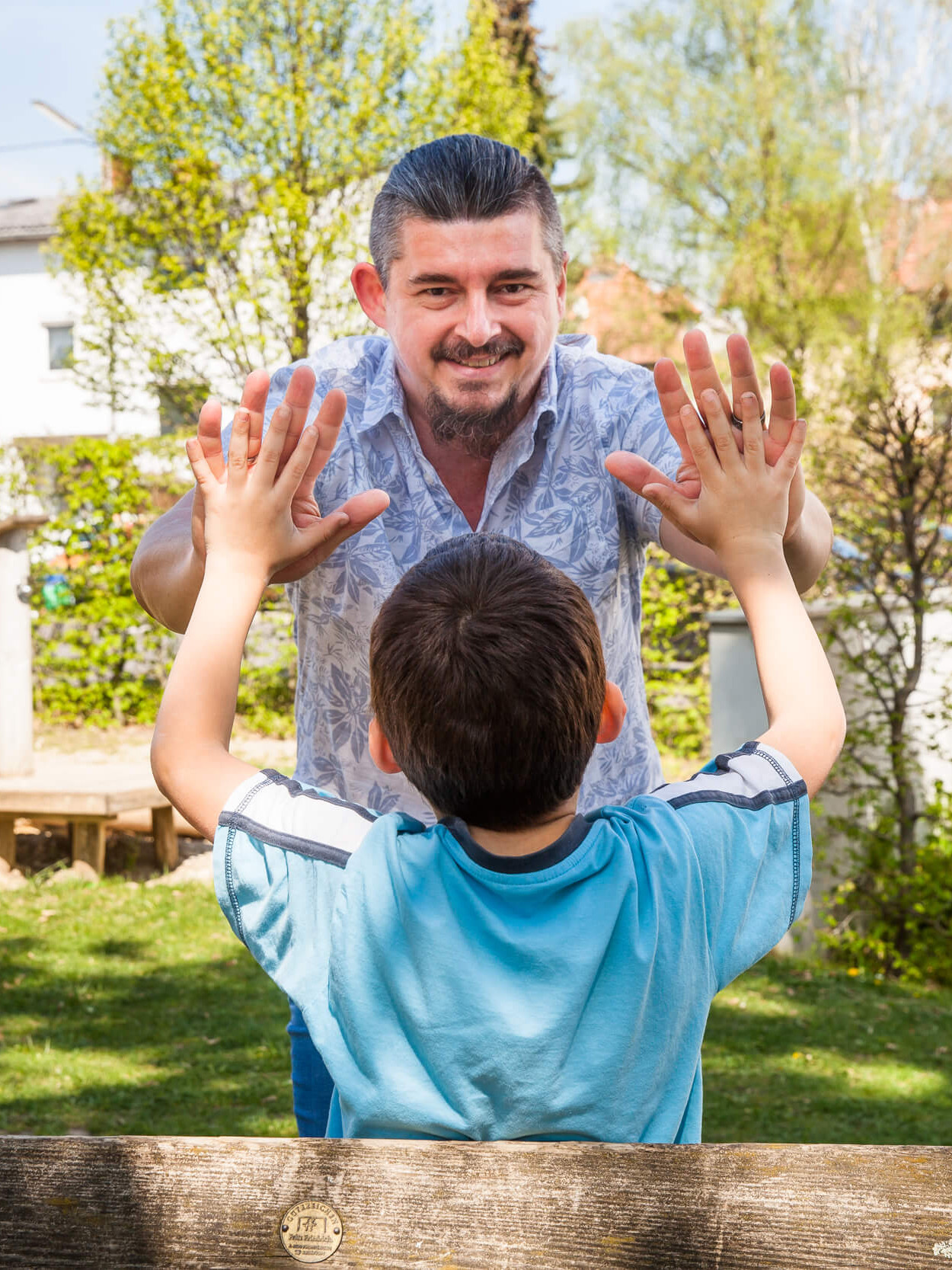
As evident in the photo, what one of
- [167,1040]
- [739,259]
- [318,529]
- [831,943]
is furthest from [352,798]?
[739,259]

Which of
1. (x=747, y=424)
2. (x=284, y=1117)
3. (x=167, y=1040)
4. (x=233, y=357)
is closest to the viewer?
(x=747, y=424)

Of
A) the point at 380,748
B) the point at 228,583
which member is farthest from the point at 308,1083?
the point at 228,583

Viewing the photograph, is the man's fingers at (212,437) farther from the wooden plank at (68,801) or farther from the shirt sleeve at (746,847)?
the wooden plank at (68,801)

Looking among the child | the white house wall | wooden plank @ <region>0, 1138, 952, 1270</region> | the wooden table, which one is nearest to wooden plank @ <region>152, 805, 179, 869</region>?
the wooden table

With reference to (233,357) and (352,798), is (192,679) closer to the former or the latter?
(352,798)

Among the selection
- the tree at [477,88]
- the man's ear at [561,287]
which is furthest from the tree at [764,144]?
the man's ear at [561,287]

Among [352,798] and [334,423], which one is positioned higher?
[334,423]

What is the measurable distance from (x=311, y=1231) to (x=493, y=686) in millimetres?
556

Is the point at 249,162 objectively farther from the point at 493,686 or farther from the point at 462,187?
the point at 493,686

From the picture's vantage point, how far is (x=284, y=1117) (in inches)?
161

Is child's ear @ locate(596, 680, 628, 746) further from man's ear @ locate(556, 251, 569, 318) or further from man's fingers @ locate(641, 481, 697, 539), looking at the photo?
man's ear @ locate(556, 251, 569, 318)

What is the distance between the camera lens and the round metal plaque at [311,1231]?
980 mm

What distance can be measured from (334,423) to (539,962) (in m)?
0.79

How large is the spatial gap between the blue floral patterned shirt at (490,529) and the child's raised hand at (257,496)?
1.46 feet
